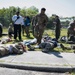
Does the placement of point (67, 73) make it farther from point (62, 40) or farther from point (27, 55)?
point (62, 40)

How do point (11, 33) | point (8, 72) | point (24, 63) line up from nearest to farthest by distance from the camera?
point (8, 72)
point (24, 63)
point (11, 33)

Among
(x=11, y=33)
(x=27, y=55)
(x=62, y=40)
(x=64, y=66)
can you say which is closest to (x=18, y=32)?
(x=11, y=33)

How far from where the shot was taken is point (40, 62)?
31.1 ft

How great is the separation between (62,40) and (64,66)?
28.2ft

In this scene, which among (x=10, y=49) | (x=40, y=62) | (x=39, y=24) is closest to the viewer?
(x=40, y=62)

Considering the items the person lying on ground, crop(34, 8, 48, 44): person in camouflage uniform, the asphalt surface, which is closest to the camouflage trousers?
crop(34, 8, 48, 44): person in camouflage uniform

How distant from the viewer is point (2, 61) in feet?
31.1

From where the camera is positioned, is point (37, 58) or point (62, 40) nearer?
point (37, 58)

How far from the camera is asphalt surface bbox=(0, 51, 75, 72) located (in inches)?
346

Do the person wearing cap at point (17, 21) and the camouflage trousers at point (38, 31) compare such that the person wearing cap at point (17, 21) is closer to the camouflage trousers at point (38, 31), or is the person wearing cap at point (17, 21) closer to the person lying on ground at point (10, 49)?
the camouflage trousers at point (38, 31)

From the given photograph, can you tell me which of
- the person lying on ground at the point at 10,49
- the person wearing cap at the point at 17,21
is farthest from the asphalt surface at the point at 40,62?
the person wearing cap at the point at 17,21

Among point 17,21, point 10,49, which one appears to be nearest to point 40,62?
point 10,49

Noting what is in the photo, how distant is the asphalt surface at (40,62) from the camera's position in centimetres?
879

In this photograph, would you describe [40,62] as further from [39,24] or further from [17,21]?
[17,21]
